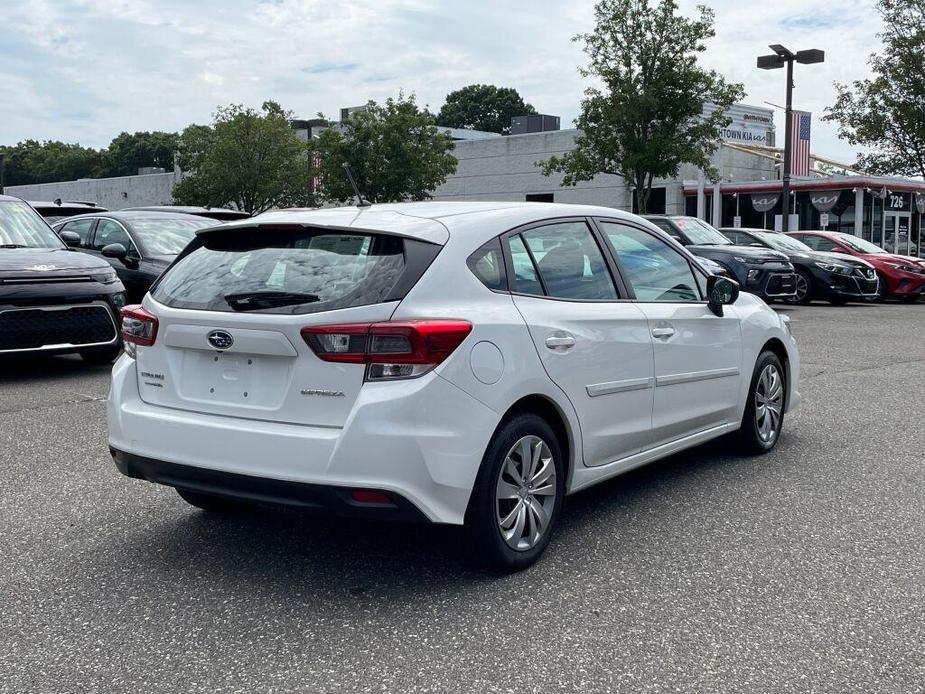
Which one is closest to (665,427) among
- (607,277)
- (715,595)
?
(607,277)

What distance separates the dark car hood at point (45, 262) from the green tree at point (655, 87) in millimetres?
21257

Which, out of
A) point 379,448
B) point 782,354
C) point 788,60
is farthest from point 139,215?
point 788,60

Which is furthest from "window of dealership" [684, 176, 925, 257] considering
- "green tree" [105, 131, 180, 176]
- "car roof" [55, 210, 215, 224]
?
"green tree" [105, 131, 180, 176]

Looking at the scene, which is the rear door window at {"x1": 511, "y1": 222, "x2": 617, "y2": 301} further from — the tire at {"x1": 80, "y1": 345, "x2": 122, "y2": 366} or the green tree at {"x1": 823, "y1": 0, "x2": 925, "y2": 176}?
the green tree at {"x1": 823, "y1": 0, "x2": 925, "y2": 176}

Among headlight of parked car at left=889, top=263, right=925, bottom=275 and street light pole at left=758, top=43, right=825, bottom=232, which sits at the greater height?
street light pole at left=758, top=43, right=825, bottom=232

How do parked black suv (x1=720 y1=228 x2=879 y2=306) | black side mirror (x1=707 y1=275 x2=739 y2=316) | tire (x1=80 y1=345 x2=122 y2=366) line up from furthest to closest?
parked black suv (x1=720 y1=228 x2=879 y2=306) → tire (x1=80 y1=345 x2=122 y2=366) → black side mirror (x1=707 y1=275 x2=739 y2=316)

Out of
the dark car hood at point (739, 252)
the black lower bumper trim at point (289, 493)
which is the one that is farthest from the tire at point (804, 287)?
the black lower bumper trim at point (289, 493)

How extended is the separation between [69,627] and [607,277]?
2.80 meters

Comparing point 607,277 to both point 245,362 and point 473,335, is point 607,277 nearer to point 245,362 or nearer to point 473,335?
point 473,335

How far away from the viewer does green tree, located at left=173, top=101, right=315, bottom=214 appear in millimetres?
43969

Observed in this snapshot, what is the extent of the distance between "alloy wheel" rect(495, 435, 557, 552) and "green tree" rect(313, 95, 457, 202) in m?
35.5

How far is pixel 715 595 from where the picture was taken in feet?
12.8

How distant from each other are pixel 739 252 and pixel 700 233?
128cm

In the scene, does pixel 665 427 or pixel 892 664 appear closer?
pixel 892 664
